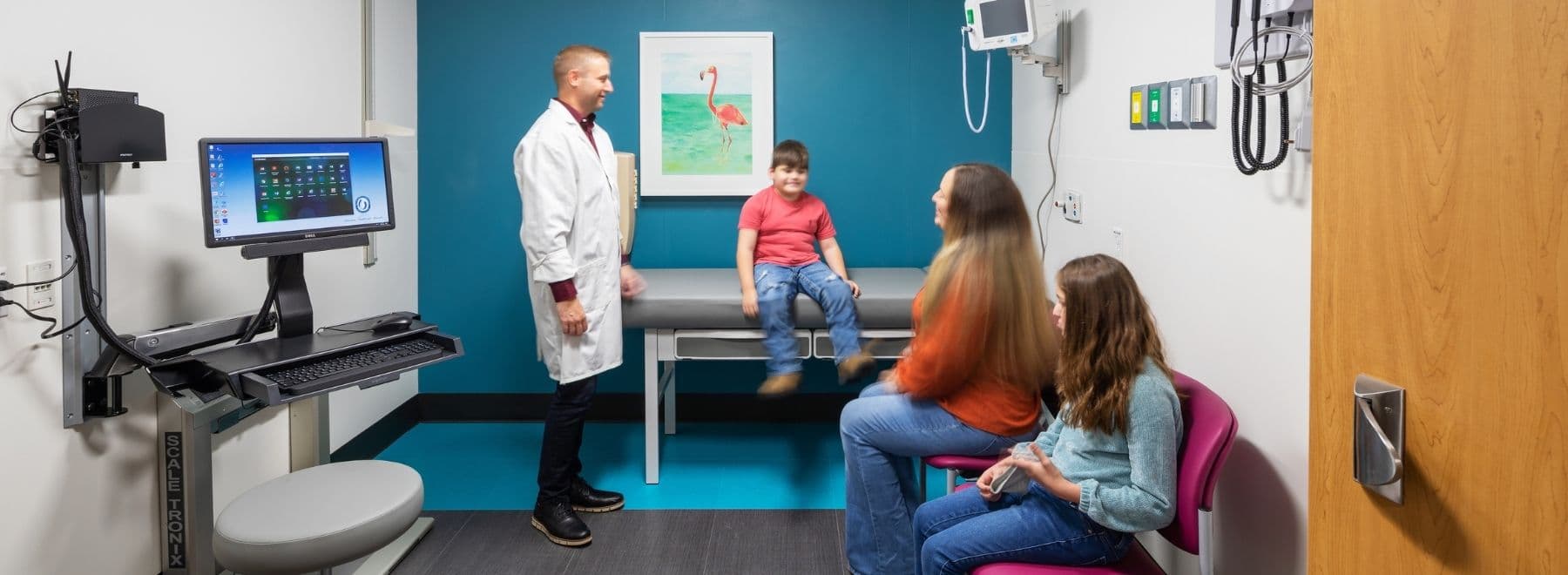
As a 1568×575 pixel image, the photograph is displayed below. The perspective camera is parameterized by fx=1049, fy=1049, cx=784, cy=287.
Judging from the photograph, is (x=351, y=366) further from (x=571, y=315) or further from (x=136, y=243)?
(x=571, y=315)

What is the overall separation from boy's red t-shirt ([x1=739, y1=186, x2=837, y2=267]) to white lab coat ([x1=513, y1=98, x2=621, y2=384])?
65 cm

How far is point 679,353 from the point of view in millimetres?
3633

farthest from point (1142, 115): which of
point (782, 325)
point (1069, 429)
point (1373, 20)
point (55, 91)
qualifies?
point (55, 91)

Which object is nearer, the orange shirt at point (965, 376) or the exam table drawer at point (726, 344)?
the orange shirt at point (965, 376)

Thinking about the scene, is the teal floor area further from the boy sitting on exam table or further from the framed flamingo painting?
the framed flamingo painting

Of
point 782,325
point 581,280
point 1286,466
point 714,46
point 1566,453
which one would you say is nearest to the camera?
point 1566,453

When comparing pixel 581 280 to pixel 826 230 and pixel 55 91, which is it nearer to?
pixel 826 230

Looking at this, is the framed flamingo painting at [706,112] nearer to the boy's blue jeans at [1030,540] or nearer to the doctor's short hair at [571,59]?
the doctor's short hair at [571,59]

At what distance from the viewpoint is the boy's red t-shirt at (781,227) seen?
3.77 meters

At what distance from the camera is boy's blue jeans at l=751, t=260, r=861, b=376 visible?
352cm

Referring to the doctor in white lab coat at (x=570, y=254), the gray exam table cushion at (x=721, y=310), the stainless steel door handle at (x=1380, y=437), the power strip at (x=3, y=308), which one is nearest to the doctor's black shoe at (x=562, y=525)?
the doctor in white lab coat at (x=570, y=254)

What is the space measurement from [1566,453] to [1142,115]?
1895 millimetres

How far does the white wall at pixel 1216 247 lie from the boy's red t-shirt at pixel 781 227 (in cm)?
99

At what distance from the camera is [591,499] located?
3375 mm
